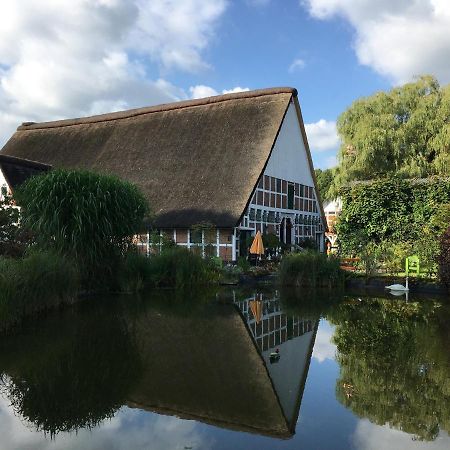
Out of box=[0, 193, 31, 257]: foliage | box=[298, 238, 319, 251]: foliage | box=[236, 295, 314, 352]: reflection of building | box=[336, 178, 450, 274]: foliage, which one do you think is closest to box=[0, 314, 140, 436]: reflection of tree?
box=[236, 295, 314, 352]: reflection of building

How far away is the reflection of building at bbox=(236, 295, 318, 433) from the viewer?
6.11 meters

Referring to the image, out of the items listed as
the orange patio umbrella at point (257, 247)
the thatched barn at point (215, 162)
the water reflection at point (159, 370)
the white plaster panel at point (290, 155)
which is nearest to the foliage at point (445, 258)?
the water reflection at point (159, 370)

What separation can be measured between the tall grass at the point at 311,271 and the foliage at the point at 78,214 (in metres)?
5.51

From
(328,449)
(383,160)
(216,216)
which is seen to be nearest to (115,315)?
(328,449)

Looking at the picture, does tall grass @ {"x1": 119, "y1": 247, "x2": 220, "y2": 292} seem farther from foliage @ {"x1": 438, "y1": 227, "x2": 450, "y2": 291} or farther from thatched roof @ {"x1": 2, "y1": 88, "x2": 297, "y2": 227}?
foliage @ {"x1": 438, "y1": 227, "x2": 450, "y2": 291}

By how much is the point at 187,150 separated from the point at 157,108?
568 centimetres

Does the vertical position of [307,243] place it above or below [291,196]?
below

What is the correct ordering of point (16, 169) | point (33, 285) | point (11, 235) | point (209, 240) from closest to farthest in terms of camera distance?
point (33, 285) < point (11, 235) < point (209, 240) < point (16, 169)

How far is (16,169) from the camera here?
25.4 m

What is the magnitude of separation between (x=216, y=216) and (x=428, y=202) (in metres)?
8.80

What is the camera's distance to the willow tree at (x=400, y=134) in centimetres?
2786

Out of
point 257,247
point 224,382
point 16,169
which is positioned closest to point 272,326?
point 224,382

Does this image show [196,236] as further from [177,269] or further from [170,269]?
[177,269]

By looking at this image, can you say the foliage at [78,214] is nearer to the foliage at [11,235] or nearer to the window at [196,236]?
the foliage at [11,235]
